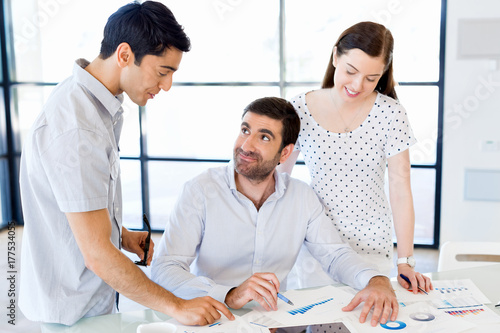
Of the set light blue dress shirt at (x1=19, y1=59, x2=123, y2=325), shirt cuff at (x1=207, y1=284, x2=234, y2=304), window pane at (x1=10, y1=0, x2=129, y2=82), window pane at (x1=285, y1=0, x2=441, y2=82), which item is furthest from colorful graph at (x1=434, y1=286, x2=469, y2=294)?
window pane at (x1=10, y1=0, x2=129, y2=82)

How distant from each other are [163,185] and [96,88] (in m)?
3.76

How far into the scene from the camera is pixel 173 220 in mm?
1768

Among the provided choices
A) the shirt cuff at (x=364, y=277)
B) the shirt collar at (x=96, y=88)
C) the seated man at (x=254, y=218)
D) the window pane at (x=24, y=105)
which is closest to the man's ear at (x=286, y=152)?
the seated man at (x=254, y=218)

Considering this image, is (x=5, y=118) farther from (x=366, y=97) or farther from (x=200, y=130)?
(x=366, y=97)

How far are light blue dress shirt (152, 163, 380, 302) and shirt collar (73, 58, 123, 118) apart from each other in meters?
0.54

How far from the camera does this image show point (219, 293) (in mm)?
1476

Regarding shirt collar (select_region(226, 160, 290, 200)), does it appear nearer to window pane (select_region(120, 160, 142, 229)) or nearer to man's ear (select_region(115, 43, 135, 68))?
man's ear (select_region(115, 43, 135, 68))

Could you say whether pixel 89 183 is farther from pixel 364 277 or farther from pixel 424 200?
pixel 424 200

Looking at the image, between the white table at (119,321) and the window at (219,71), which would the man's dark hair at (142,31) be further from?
the window at (219,71)

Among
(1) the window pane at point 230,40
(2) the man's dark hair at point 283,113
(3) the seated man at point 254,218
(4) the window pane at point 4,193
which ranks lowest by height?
(4) the window pane at point 4,193

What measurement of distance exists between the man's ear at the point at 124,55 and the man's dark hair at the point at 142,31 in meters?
0.01

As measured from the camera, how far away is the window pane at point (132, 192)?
197 inches

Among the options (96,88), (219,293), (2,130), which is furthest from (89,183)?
(2,130)

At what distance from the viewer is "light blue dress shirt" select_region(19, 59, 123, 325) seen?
1.19 meters
